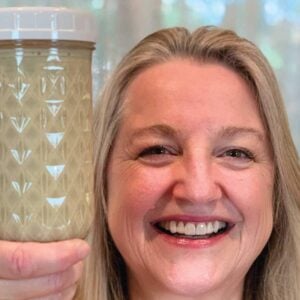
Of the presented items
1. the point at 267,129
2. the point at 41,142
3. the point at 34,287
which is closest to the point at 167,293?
the point at 267,129

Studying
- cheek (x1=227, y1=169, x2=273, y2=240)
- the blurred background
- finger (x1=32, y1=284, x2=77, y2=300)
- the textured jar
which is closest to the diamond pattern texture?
the textured jar

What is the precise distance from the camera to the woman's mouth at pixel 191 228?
1.30m

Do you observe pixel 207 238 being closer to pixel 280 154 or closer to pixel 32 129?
pixel 280 154

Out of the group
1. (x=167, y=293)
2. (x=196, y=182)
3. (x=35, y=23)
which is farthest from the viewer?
(x=167, y=293)

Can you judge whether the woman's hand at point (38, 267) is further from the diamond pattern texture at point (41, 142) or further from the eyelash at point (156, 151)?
the eyelash at point (156, 151)

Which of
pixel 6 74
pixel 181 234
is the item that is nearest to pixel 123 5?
pixel 181 234

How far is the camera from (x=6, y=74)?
84 centimetres

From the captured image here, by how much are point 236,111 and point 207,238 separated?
0.25 metres

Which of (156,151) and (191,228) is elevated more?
(156,151)

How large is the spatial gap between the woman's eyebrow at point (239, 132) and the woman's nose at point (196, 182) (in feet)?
0.21

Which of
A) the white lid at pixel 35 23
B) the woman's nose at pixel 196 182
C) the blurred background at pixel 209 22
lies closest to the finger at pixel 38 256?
the white lid at pixel 35 23

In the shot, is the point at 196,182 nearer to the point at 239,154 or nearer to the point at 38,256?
the point at 239,154

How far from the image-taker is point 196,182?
1248 millimetres

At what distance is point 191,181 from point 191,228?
10 centimetres
